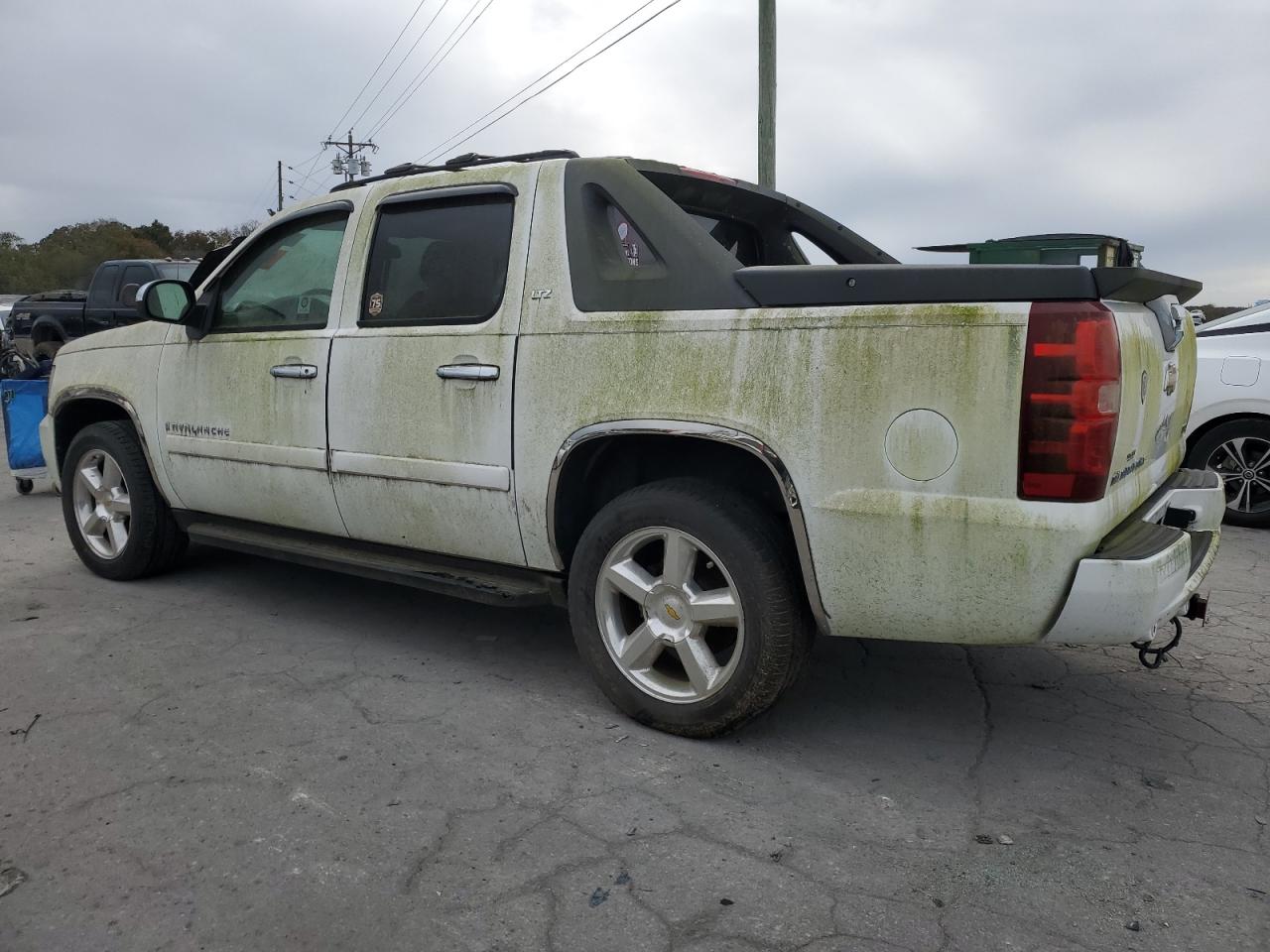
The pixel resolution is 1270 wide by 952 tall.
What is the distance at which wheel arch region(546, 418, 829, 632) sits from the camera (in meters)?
2.92

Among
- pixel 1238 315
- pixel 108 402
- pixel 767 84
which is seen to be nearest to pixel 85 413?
pixel 108 402

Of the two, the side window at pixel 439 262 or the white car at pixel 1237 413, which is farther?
the white car at pixel 1237 413

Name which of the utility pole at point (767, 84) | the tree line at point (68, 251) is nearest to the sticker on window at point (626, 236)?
the utility pole at point (767, 84)

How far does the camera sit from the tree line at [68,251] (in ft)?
124

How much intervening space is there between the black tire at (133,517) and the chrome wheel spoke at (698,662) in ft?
10.1

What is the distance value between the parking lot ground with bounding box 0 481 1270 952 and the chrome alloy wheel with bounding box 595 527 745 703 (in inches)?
9.1

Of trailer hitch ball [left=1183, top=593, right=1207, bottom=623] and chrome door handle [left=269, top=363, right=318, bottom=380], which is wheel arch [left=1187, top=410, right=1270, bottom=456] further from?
chrome door handle [left=269, top=363, right=318, bottom=380]

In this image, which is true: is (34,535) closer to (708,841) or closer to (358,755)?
(358,755)

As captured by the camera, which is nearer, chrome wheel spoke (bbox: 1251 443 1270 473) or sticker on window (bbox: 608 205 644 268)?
sticker on window (bbox: 608 205 644 268)

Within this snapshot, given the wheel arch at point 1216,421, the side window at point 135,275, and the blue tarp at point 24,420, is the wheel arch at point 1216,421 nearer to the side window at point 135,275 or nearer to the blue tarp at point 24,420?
the blue tarp at point 24,420

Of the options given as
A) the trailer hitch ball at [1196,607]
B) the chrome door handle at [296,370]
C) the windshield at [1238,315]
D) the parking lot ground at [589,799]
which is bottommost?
the parking lot ground at [589,799]

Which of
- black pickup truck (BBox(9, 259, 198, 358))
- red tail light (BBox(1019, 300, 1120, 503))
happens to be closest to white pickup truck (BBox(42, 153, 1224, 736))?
red tail light (BBox(1019, 300, 1120, 503))

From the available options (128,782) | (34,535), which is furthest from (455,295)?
(34,535)

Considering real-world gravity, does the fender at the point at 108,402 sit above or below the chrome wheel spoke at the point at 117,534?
above
